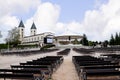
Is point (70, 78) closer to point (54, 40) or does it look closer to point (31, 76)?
point (31, 76)

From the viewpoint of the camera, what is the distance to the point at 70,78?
1692cm

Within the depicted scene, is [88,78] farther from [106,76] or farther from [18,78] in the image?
[18,78]

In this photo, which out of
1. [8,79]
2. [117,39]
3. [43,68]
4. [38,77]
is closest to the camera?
[38,77]

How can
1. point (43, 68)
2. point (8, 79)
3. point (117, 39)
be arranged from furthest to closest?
point (117, 39), point (43, 68), point (8, 79)

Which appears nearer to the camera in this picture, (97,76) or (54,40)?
(97,76)

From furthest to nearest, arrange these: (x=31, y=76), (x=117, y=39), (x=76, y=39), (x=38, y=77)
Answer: (x=76, y=39) → (x=117, y=39) → (x=38, y=77) → (x=31, y=76)

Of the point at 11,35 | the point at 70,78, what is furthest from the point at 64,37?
the point at 70,78

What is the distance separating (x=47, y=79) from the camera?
49.8ft

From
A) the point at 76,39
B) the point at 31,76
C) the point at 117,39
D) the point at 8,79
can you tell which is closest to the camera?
the point at 31,76

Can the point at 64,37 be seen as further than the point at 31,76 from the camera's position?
Yes

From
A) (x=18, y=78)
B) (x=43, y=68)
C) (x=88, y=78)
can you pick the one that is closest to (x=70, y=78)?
(x=43, y=68)

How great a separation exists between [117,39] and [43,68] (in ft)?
418

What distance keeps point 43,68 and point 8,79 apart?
8.79 ft

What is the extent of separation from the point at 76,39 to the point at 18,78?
161m
